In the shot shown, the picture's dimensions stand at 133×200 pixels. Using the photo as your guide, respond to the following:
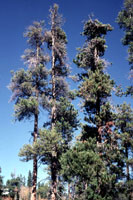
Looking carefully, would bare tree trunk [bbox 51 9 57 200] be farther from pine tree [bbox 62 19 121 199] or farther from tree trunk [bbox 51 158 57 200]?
pine tree [bbox 62 19 121 199]

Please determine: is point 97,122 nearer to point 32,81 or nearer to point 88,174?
point 88,174

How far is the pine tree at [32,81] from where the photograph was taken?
608 inches

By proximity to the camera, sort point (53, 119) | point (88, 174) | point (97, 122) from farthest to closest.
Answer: point (53, 119)
point (97, 122)
point (88, 174)

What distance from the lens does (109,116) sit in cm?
1270

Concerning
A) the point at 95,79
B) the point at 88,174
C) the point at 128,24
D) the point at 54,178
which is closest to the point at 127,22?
the point at 128,24

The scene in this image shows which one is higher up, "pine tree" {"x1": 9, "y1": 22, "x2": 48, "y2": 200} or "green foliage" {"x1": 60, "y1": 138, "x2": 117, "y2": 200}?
"pine tree" {"x1": 9, "y1": 22, "x2": 48, "y2": 200}

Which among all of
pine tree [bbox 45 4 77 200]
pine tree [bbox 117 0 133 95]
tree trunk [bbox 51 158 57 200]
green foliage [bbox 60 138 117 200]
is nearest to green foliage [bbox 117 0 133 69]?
pine tree [bbox 117 0 133 95]

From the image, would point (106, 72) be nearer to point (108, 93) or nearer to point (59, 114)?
point (108, 93)

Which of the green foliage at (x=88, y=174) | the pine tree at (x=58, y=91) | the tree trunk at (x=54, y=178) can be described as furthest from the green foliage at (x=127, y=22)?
the tree trunk at (x=54, y=178)

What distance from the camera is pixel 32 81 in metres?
17.1

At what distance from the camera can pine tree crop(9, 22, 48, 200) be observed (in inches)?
608

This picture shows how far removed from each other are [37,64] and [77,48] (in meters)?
4.02

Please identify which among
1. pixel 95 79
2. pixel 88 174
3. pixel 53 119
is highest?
pixel 95 79

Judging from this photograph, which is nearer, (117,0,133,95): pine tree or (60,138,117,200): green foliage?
(60,138,117,200): green foliage
